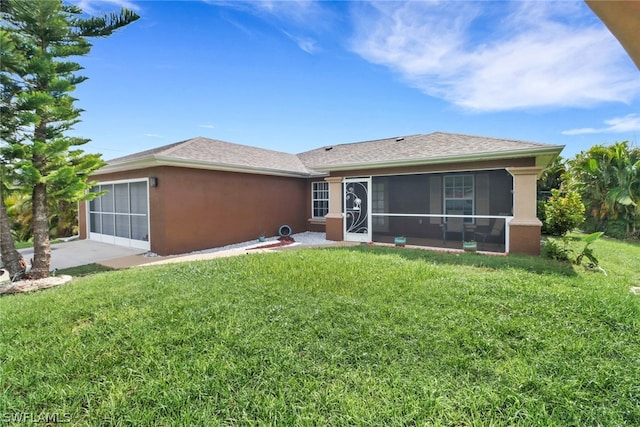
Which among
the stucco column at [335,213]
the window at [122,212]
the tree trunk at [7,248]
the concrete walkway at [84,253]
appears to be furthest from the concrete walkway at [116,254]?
the tree trunk at [7,248]

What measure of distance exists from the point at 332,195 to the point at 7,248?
10.3 meters

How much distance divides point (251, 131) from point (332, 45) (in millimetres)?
9867

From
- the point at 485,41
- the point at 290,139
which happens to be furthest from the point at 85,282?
the point at 290,139

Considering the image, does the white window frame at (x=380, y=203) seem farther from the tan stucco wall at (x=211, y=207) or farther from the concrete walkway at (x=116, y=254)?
the tan stucco wall at (x=211, y=207)

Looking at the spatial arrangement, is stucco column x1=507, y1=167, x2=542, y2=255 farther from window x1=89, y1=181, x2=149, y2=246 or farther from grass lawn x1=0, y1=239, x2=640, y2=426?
window x1=89, y1=181, x2=149, y2=246

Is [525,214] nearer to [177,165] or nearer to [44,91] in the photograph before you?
[177,165]

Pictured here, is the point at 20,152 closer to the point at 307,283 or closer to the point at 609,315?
the point at 307,283

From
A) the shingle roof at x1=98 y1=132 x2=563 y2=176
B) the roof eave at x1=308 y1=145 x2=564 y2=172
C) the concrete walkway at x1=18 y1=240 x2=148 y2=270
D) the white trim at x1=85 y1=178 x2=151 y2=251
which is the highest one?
the shingle roof at x1=98 y1=132 x2=563 y2=176

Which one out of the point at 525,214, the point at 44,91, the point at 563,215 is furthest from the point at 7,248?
the point at 563,215

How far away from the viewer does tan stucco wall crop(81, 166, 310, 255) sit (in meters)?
10.4

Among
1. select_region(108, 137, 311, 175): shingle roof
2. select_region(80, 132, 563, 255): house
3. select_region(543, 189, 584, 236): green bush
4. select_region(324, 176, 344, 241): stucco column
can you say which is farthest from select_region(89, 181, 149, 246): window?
select_region(543, 189, 584, 236): green bush

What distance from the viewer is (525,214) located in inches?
351

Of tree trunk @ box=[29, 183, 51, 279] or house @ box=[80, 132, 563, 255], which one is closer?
tree trunk @ box=[29, 183, 51, 279]

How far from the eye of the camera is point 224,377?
313cm
